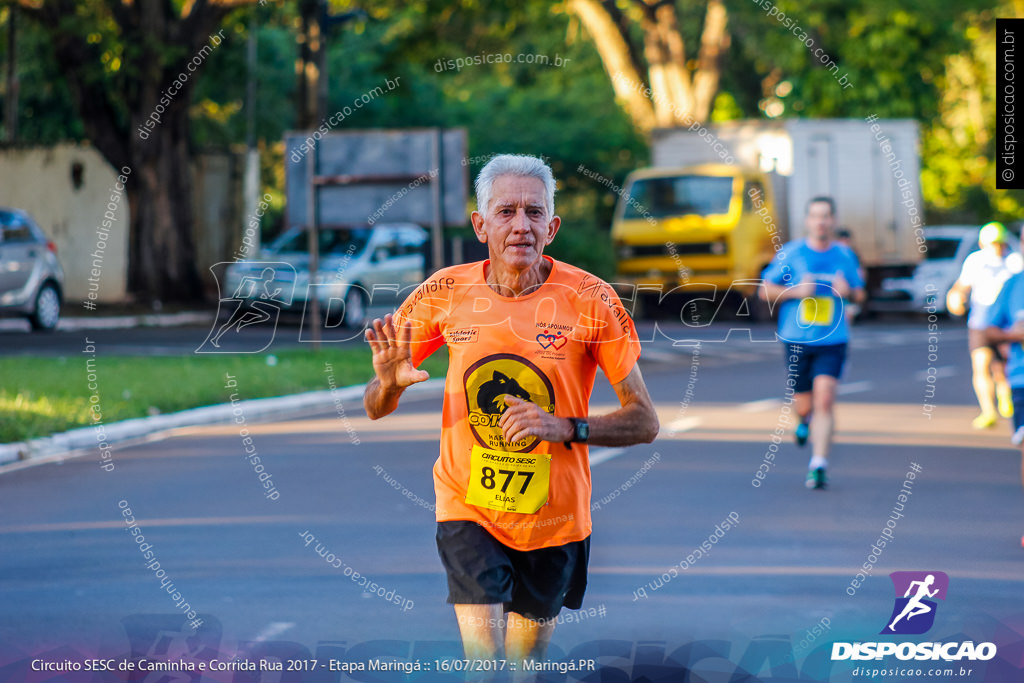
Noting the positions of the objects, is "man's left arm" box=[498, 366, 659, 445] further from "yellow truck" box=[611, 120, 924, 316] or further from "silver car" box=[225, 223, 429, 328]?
"yellow truck" box=[611, 120, 924, 316]

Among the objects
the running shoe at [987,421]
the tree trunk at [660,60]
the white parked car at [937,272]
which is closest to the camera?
the running shoe at [987,421]

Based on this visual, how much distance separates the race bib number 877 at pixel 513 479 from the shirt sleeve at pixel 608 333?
12.3 inches

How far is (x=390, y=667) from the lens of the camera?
19.8 ft

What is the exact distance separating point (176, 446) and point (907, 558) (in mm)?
6366

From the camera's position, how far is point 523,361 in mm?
4488

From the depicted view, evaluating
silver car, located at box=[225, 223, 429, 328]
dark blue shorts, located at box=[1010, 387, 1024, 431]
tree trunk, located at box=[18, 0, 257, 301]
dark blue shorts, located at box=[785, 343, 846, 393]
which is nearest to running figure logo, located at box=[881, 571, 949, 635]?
dark blue shorts, located at box=[1010, 387, 1024, 431]

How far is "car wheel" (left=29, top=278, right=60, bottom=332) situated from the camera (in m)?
22.5

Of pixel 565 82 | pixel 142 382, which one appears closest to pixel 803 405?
pixel 142 382

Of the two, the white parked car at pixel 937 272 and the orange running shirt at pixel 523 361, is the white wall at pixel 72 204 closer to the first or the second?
the white parked car at pixel 937 272

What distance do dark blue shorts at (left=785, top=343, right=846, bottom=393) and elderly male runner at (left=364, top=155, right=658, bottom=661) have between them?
6.52 m

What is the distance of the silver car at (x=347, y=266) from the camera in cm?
2486

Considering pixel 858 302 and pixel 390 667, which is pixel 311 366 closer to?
pixel 858 302

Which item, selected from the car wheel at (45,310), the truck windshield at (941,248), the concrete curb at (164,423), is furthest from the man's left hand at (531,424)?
the truck windshield at (941,248)

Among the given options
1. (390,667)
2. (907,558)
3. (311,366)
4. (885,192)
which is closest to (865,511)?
(907,558)
